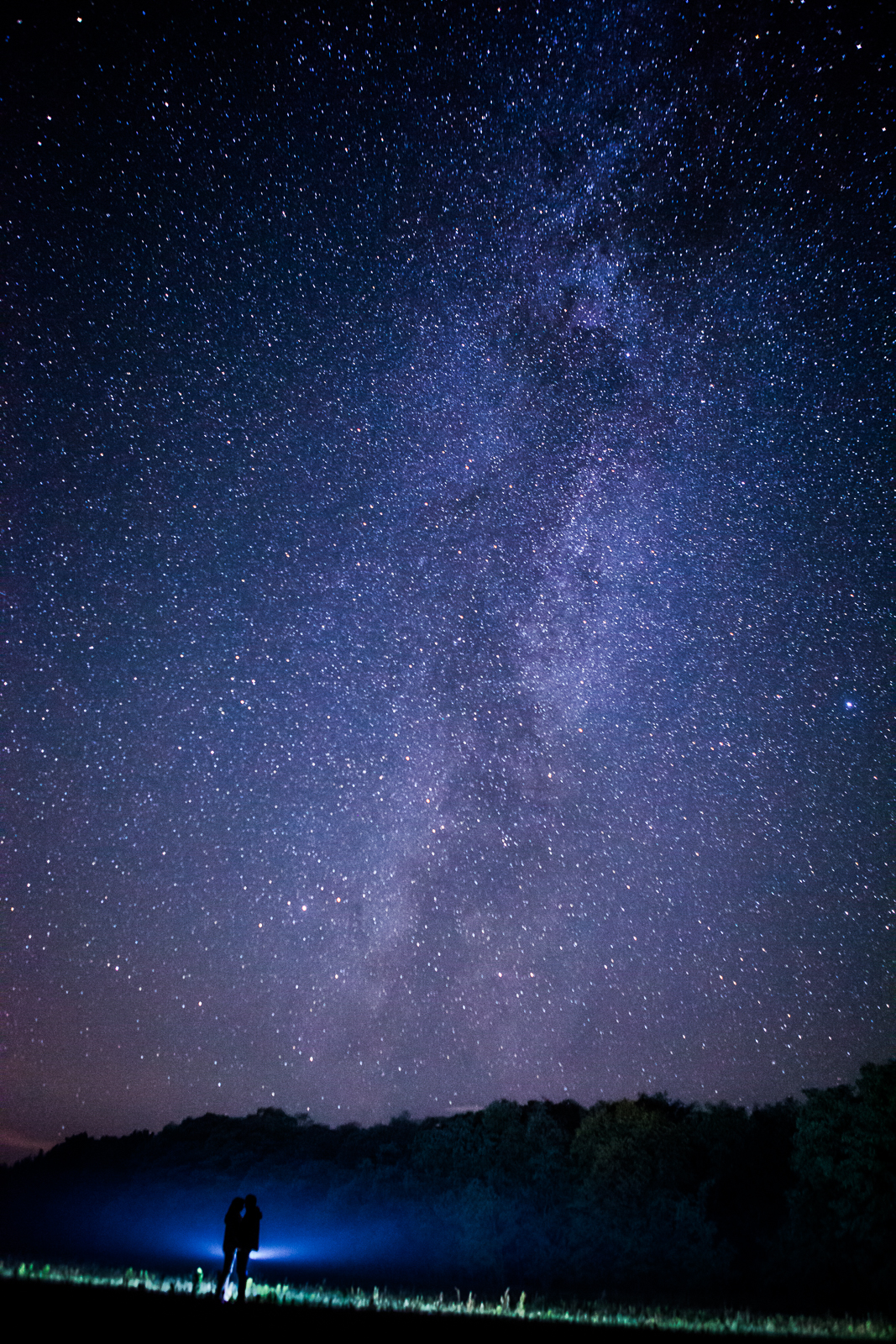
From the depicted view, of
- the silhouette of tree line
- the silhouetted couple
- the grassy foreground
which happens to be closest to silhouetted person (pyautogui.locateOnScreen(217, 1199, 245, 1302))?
the silhouetted couple

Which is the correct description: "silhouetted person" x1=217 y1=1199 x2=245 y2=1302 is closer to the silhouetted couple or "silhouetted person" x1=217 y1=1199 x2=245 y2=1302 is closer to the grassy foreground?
the silhouetted couple

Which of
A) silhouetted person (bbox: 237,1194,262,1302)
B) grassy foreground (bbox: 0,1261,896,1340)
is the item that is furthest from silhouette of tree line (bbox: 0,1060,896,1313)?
silhouetted person (bbox: 237,1194,262,1302)

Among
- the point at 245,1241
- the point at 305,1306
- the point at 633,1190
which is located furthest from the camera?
the point at 633,1190

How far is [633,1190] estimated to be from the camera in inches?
1152

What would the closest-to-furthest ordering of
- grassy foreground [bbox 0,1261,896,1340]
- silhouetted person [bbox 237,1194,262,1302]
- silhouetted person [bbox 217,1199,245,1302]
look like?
grassy foreground [bbox 0,1261,896,1340]
silhouetted person [bbox 237,1194,262,1302]
silhouetted person [bbox 217,1199,245,1302]

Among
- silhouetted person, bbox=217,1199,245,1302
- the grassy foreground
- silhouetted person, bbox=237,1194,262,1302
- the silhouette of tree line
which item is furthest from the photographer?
the silhouette of tree line

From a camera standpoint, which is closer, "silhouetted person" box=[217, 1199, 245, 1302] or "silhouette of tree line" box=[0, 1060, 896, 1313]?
"silhouetted person" box=[217, 1199, 245, 1302]

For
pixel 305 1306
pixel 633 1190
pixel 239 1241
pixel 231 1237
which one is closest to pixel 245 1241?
pixel 239 1241

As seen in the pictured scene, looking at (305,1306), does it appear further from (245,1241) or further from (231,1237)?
(231,1237)

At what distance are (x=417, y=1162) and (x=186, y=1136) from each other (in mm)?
18831

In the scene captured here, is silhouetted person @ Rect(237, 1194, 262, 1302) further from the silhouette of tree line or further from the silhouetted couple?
the silhouette of tree line

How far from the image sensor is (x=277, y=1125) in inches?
1897

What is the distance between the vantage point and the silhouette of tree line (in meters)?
23.3

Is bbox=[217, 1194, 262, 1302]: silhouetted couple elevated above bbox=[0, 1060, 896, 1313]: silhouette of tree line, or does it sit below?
above
